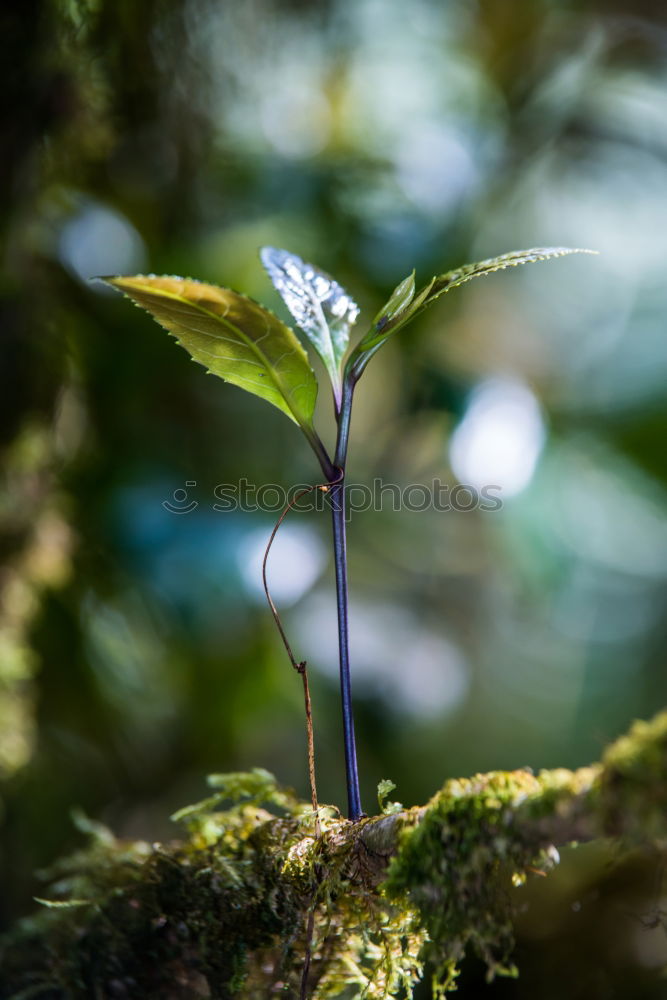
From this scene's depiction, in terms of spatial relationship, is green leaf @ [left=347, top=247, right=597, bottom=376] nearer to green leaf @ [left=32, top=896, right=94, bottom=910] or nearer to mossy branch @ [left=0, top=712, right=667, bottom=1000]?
mossy branch @ [left=0, top=712, right=667, bottom=1000]

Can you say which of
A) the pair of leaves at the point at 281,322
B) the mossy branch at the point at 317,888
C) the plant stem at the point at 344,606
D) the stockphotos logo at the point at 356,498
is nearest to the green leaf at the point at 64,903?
the mossy branch at the point at 317,888

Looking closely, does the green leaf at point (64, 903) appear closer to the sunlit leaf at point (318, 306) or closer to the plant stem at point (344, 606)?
the plant stem at point (344, 606)

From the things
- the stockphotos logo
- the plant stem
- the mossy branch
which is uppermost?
the stockphotos logo

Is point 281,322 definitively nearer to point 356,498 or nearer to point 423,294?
point 423,294

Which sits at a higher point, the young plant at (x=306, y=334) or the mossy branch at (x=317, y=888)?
the young plant at (x=306, y=334)

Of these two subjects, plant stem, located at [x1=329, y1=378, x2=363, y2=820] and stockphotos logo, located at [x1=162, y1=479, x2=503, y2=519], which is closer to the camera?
plant stem, located at [x1=329, y1=378, x2=363, y2=820]

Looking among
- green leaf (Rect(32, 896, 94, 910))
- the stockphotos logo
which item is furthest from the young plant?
the stockphotos logo

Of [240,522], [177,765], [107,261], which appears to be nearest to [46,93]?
[107,261]
